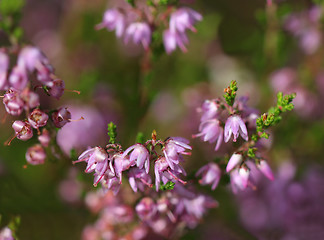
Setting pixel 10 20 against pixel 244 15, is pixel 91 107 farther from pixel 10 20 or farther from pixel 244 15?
pixel 244 15

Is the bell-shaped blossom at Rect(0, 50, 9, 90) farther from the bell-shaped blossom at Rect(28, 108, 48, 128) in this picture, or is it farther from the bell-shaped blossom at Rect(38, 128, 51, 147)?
the bell-shaped blossom at Rect(38, 128, 51, 147)

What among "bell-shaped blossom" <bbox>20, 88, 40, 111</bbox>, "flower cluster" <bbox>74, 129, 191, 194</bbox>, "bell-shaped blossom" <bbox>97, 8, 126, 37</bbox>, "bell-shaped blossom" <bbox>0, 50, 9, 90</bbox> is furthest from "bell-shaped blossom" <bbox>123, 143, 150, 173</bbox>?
"bell-shaped blossom" <bbox>97, 8, 126, 37</bbox>

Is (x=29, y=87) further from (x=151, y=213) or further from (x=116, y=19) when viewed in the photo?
(x=116, y=19)

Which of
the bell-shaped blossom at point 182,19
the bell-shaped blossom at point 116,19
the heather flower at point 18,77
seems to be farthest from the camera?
the bell-shaped blossom at point 116,19

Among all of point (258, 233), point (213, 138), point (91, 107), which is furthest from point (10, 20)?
point (258, 233)

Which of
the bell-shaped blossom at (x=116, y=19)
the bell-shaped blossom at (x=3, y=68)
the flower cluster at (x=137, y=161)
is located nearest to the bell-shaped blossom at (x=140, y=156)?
the flower cluster at (x=137, y=161)

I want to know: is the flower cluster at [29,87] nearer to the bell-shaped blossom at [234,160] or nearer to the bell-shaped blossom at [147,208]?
the bell-shaped blossom at [147,208]

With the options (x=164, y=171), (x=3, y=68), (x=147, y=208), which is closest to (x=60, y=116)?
(x=3, y=68)
